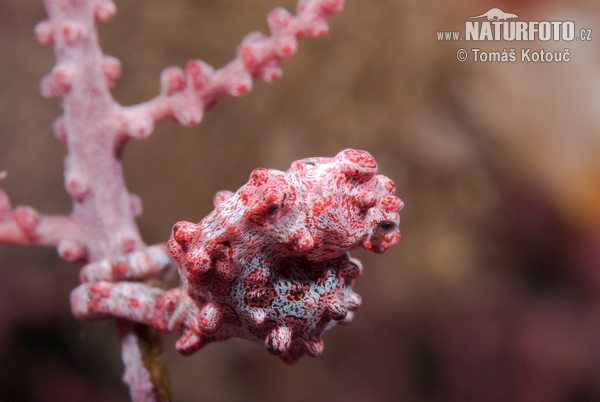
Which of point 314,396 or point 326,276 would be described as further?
point 314,396

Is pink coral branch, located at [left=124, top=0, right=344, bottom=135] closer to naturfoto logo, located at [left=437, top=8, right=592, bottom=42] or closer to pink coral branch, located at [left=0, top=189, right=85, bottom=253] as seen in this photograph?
pink coral branch, located at [left=0, top=189, right=85, bottom=253]

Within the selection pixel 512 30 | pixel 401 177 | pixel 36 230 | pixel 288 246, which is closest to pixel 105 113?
pixel 36 230

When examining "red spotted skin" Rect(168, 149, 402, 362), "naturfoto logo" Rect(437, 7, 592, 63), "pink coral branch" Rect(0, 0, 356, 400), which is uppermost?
"naturfoto logo" Rect(437, 7, 592, 63)

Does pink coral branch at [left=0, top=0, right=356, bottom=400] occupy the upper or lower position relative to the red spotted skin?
upper

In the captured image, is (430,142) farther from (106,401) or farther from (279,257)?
(106,401)

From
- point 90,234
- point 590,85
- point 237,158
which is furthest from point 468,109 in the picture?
point 90,234

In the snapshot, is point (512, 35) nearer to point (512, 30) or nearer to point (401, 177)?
point (512, 30)

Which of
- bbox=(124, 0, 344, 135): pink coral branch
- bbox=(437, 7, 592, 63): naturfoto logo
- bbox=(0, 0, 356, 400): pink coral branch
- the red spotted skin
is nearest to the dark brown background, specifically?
bbox=(437, 7, 592, 63): naturfoto logo
